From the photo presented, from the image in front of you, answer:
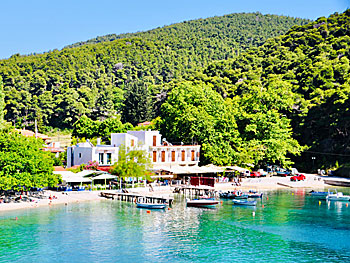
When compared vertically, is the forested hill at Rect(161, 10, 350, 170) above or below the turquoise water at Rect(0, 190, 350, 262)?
above

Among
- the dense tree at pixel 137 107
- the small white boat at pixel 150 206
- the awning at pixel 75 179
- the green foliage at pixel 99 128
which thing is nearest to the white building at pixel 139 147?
the awning at pixel 75 179

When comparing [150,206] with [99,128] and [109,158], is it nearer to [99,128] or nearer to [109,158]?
[109,158]

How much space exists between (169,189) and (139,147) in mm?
10270

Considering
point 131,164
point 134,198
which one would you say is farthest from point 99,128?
point 134,198

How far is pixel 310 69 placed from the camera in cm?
12344

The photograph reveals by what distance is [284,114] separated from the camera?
11038 centimetres

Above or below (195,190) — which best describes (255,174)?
above

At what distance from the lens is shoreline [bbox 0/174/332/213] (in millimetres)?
58209

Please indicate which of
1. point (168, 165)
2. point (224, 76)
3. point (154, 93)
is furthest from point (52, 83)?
point (168, 165)

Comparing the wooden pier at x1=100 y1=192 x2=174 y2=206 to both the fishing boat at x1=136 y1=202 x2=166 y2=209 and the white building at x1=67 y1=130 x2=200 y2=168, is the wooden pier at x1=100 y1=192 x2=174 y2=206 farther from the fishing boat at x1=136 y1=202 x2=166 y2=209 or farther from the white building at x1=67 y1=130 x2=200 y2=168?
the white building at x1=67 y1=130 x2=200 y2=168

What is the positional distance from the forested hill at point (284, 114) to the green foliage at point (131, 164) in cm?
1750

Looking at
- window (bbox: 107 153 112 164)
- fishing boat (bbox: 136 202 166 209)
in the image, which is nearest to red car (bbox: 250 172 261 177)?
window (bbox: 107 153 112 164)

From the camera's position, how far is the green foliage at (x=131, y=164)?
233 ft

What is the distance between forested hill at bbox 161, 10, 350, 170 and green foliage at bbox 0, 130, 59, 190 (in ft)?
119
